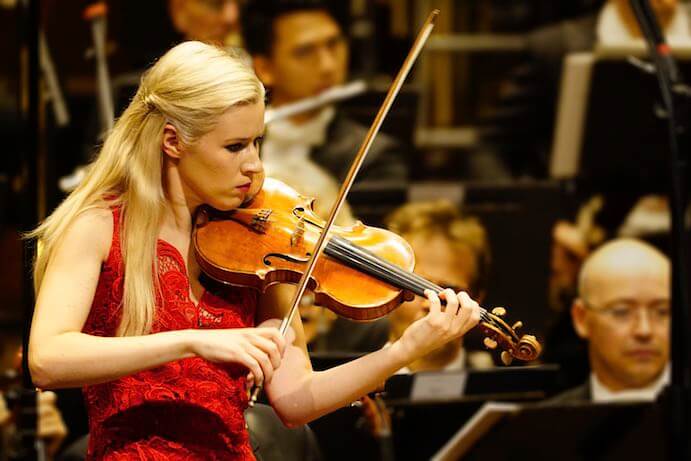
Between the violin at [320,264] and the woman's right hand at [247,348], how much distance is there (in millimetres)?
161

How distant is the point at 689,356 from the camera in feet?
9.50

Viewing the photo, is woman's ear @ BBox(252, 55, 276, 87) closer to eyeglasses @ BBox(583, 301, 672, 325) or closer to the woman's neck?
eyeglasses @ BBox(583, 301, 672, 325)

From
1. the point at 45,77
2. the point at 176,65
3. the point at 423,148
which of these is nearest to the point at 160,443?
the point at 176,65

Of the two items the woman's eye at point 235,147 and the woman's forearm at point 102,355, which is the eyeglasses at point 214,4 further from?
the woman's forearm at point 102,355

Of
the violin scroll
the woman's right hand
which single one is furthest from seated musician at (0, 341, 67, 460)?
the violin scroll

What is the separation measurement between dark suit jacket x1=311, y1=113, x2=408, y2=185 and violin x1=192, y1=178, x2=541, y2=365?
206cm

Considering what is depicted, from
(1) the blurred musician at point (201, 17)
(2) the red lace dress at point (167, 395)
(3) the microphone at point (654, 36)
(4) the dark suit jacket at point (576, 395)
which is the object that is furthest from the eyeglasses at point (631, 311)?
(2) the red lace dress at point (167, 395)

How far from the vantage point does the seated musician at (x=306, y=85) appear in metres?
4.00

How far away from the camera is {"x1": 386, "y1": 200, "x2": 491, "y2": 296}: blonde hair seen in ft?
10.8

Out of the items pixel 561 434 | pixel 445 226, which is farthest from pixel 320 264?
pixel 445 226

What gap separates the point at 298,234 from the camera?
1.87m

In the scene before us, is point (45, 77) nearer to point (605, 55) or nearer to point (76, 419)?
point (76, 419)

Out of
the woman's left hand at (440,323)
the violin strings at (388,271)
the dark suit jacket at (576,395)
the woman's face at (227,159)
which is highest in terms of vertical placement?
the woman's face at (227,159)

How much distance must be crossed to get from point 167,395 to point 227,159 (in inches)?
14.8
